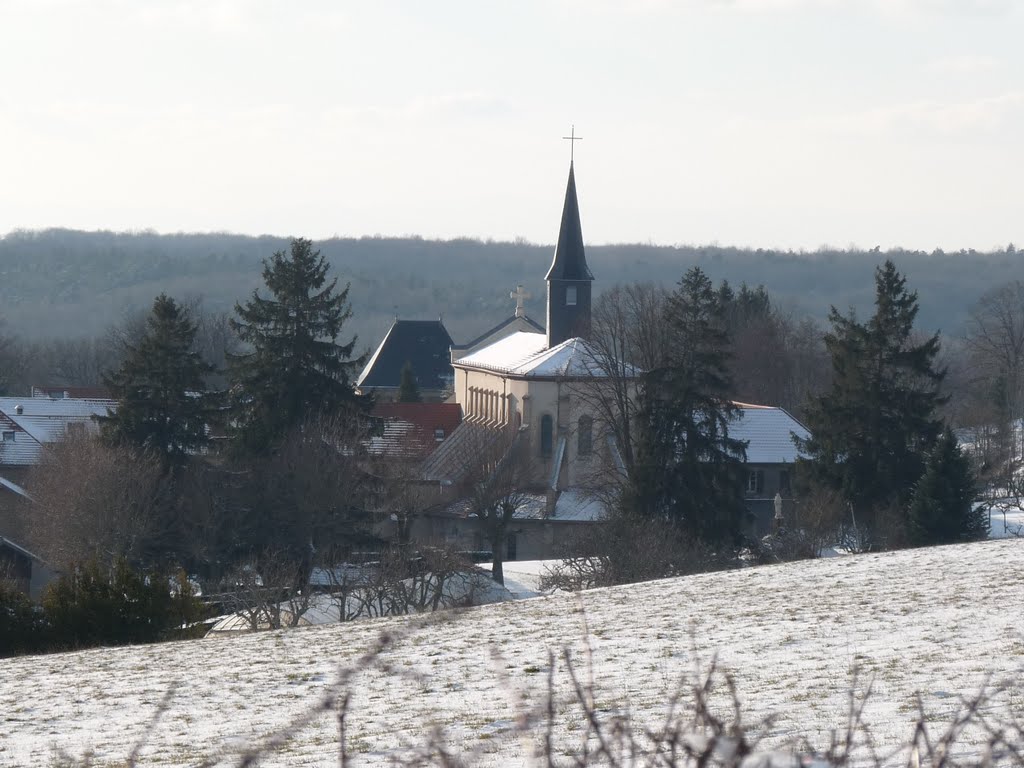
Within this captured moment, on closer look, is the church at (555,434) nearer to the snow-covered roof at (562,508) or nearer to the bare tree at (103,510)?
the snow-covered roof at (562,508)

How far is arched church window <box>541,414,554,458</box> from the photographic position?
50.9m

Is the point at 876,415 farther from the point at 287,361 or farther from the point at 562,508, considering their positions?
the point at 287,361

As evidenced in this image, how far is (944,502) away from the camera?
32312 millimetres

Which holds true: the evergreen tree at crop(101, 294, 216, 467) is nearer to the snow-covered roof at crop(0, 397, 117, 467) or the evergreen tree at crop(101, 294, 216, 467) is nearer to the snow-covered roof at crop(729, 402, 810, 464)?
the snow-covered roof at crop(0, 397, 117, 467)

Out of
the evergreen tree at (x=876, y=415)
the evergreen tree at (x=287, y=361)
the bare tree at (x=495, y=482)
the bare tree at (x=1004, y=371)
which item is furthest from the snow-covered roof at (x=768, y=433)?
the evergreen tree at (x=287, y=361)

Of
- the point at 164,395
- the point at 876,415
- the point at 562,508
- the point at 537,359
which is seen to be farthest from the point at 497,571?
the point at 537,359

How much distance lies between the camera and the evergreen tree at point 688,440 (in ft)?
127

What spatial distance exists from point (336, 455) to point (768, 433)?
21.2 metres

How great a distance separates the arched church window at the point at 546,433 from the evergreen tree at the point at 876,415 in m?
12.5

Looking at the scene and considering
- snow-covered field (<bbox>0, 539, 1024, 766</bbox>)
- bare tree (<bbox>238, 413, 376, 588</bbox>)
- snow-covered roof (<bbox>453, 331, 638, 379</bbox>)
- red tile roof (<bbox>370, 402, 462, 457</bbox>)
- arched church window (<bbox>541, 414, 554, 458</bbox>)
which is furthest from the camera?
red tile roof (<bbox>370, 402, 462, 457</bbox>)

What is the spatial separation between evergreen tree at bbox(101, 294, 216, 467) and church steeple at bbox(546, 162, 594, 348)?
69.4 ft

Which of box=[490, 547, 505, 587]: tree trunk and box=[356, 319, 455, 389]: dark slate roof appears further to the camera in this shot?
box=[356, 319, 455, 389]: dark slate roof

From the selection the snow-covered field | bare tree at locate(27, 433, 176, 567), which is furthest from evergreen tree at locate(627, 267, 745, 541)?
the snow-covered field

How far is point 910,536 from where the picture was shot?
1293 inches
